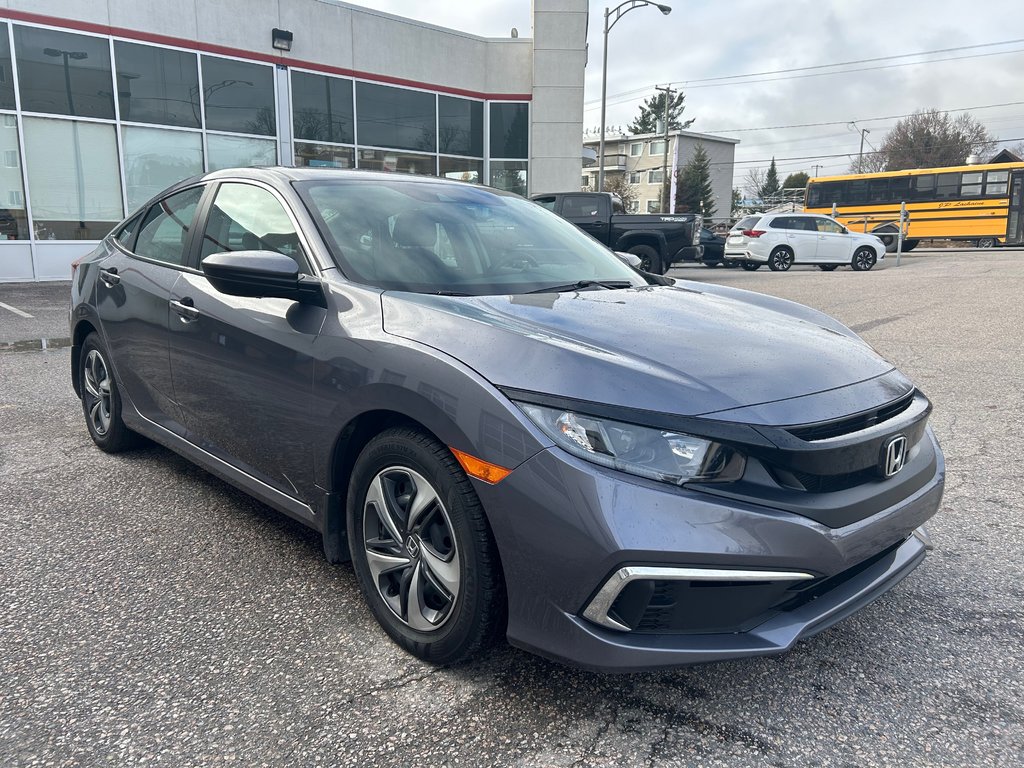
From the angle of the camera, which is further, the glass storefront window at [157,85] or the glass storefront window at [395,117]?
the glass storefront window at [395,117]

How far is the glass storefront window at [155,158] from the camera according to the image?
16172 millimetres

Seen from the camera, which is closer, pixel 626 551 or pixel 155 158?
pixel 626 551

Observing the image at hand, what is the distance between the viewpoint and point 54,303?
11812mm

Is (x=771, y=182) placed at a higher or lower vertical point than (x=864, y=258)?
higher

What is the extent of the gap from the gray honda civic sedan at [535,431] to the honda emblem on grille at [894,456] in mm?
13

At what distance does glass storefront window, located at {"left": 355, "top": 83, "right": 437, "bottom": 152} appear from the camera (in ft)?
62.3

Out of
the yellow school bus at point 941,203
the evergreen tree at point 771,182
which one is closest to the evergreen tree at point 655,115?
the evergreen tree at point 771,182

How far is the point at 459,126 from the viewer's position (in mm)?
20656

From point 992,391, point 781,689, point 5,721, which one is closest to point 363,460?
point 5,721

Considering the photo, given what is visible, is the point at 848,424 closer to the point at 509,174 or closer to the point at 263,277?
the point at 263,277

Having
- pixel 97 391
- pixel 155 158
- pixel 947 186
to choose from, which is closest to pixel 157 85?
pixel 155 158

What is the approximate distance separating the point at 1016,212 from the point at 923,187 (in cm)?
337

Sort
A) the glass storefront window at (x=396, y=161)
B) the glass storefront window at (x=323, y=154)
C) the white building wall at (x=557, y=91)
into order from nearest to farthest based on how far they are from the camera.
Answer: the glass storefront window at (x=323, y=154), the glass storefront window at (x=396, y=161), the white building wall at (x=557, y=91)

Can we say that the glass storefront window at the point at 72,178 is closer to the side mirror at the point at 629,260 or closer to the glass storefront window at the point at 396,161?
the glass storefront window at the point at 396,161
